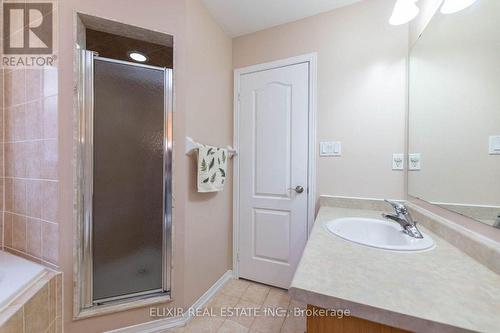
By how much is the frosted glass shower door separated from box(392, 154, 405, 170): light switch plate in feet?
5.34

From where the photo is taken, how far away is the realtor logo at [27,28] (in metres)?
1.22

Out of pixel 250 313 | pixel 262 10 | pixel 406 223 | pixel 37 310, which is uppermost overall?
pixel 262 10

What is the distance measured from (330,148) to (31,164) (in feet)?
6.71

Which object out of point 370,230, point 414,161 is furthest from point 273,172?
point 414,161

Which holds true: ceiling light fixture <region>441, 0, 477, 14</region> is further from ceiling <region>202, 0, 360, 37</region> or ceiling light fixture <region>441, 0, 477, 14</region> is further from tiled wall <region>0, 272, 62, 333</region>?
tiled wall <region>0, 272, 62, 333</region>

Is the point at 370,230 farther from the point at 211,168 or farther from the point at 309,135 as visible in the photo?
the point at 211,168

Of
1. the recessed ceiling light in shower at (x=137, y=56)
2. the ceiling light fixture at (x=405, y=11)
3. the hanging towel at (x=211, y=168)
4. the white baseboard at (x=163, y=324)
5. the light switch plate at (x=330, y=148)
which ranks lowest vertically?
the white baseboard at (x=163, y=324)

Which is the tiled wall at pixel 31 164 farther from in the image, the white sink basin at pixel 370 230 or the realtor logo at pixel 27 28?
the white sink basin at pixel 370 230

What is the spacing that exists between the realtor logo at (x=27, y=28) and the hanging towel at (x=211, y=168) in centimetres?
106

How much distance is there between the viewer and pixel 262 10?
1.71 meters

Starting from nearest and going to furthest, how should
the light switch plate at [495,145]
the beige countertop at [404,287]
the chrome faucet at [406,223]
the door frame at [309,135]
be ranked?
the beige countertop at [404,287], the light switch plate at [495,145], the chrome faucet at [406,223], the door frame at [309,135]

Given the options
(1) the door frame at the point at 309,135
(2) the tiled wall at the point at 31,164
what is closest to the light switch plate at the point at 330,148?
(1) the door frame at the point at 309,135

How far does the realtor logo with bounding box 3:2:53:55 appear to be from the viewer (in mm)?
1217

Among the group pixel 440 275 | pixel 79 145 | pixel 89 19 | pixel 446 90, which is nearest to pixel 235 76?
pixel 89 19
